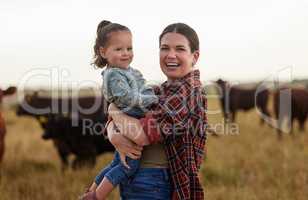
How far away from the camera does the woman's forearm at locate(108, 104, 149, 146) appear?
2.92 metres

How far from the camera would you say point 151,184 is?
2.99 metres

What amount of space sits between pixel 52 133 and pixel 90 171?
4.11 feet

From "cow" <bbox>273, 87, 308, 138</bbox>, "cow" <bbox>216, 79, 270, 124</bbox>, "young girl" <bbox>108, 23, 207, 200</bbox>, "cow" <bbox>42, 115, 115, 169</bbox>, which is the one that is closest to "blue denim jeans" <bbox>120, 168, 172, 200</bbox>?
"young girl" <bbox>108, 23, 207, 200</bbox>

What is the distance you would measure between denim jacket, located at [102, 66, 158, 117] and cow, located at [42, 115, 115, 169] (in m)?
6.41

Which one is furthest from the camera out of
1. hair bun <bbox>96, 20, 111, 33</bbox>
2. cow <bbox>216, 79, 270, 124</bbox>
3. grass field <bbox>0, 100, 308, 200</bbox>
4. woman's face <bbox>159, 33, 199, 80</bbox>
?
cow <bbox>216, 79, 270, 124</bbox>

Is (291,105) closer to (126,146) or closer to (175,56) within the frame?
(175,56)

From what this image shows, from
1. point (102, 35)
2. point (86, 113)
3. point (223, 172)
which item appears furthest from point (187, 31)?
point (86, 113)

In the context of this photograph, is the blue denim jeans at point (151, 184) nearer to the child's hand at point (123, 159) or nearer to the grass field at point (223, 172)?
the child's hand at point (123, 159)

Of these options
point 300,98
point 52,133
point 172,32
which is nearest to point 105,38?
point 172,32

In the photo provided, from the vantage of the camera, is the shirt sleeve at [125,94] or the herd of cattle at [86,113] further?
the herd of cattle at [86,113]

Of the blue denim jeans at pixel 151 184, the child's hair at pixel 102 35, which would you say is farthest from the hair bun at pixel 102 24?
the blue denim jeans at pixel 151 184

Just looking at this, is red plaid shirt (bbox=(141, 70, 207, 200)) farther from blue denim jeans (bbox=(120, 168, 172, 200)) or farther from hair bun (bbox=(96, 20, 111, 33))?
hair bun (bbox=(96, 20, 111, 33))

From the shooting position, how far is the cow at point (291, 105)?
1631cm

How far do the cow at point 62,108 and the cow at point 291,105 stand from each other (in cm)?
598
